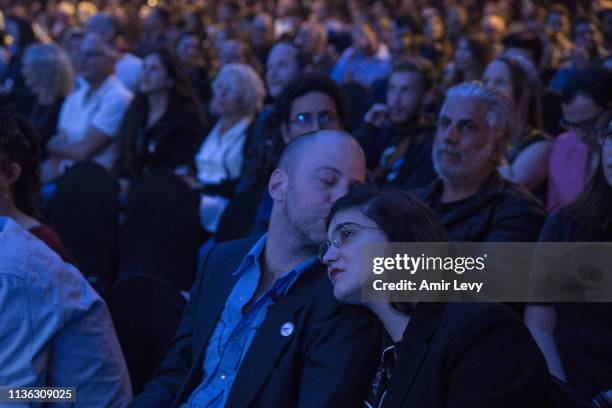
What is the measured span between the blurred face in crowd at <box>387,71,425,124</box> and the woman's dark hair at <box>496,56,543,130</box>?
52 centimetres

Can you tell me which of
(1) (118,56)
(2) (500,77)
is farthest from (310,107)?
(1) (118,56)

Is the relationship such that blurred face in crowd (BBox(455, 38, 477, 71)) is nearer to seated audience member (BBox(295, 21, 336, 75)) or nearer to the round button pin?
seated audience member (BBox(295, 21, 336, 75))

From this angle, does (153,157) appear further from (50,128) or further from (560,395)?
(560,395)

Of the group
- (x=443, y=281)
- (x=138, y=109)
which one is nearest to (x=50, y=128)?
(x=138, y=109)

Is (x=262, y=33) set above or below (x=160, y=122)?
above

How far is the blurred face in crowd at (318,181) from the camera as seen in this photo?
2.48 m

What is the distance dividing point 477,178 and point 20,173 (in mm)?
1656

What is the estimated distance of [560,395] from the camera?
178 centimetres

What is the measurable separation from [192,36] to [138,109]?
271cm

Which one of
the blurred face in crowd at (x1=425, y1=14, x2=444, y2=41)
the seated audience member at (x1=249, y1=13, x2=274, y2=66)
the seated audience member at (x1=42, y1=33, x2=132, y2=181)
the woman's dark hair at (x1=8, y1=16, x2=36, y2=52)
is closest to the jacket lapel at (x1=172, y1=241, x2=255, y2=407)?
the seated audience member at (x1=42, y1=33, x2=132, y2=181)

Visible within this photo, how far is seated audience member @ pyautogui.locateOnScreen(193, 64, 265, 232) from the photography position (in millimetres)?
5207

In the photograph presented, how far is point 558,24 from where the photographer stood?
7480 millimetres

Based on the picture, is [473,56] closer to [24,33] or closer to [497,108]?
[497,108]

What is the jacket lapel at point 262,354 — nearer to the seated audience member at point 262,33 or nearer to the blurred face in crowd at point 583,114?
the blurred face in crowd at point 583,114
